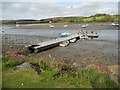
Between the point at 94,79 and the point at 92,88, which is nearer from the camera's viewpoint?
the point at 92,88

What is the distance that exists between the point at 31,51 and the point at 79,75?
11276 millimetres

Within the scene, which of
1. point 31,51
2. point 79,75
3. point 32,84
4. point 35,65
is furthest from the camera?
point 31,51

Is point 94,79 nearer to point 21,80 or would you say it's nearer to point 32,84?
point 32,84

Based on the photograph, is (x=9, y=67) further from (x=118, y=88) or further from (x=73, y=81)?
(x=118, y=88)

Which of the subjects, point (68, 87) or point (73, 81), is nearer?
point (68, 87)

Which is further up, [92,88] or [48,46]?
[48,46]

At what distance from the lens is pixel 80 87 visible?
5434 mm

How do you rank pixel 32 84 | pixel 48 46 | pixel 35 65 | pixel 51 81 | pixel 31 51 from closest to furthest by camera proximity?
pixel 32 84, pixel 51 81, pixel 35 65, pixel 31 51, pixel 48 46

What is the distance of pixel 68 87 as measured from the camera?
5441 millimetres

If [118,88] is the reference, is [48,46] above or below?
above

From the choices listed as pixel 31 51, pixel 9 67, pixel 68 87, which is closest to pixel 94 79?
pixel 68 87

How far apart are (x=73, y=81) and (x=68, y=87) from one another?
65 centimetres

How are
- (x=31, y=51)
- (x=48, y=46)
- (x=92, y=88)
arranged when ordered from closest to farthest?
(x=92, y=88), (x=31, y=51), (x=48, y=46)

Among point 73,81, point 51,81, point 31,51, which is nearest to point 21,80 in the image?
point 51,81
